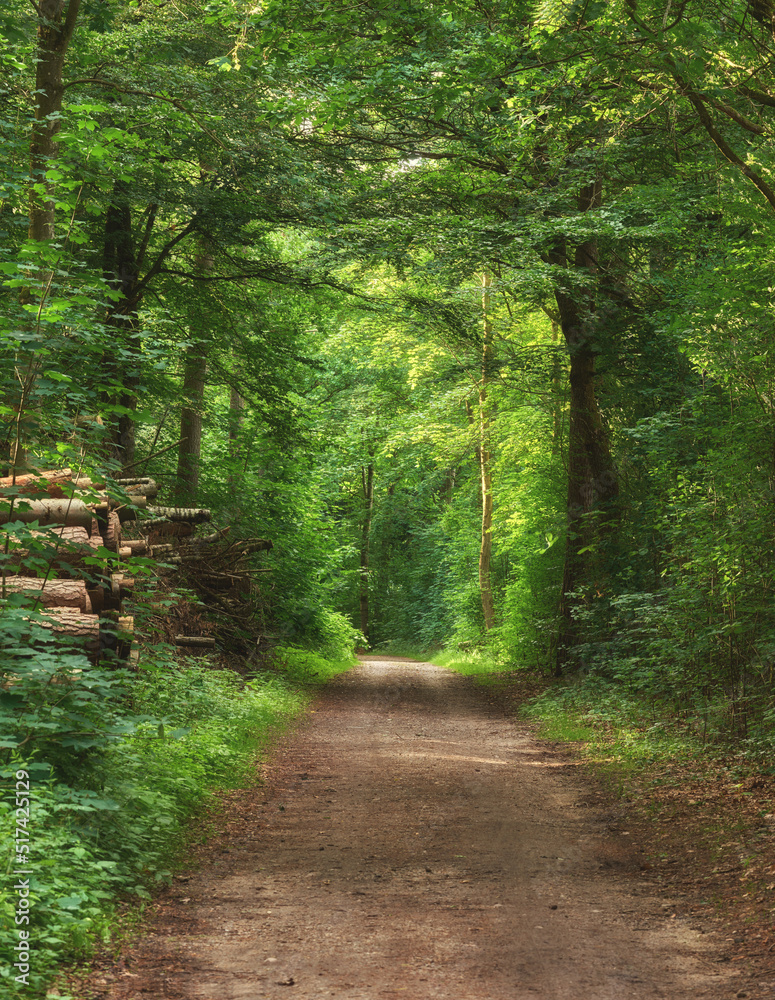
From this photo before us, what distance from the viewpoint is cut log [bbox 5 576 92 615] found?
7004 millimetres

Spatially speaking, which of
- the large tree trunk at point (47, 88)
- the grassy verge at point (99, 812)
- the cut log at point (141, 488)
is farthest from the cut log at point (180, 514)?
the large tree trunk at point (47, 88)

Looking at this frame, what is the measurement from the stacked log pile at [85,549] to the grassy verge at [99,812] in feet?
2.04

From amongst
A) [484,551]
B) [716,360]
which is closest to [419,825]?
[716,360]

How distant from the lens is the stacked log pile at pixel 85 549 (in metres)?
6.19

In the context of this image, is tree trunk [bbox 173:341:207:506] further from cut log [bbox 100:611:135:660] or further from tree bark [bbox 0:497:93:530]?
tree bark [bbox 0:497:93:530]

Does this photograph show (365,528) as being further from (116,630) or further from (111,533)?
(116,630)

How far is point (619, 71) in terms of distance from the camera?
817cm

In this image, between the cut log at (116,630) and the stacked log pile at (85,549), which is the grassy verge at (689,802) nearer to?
the stacked log pile at (85,549)

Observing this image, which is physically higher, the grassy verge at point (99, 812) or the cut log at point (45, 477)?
the cut log at point (45, 477)

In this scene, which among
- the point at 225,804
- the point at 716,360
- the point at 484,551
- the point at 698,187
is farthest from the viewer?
the point at 484,551

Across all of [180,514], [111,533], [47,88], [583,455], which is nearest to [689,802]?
[111,533]

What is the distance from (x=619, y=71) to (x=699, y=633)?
5849 mm

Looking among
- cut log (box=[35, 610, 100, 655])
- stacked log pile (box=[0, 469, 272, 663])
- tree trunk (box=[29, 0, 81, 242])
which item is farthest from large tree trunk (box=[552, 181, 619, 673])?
cut log (box=[35, 610, 100, 655])

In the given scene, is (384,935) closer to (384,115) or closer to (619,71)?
(619,71)
